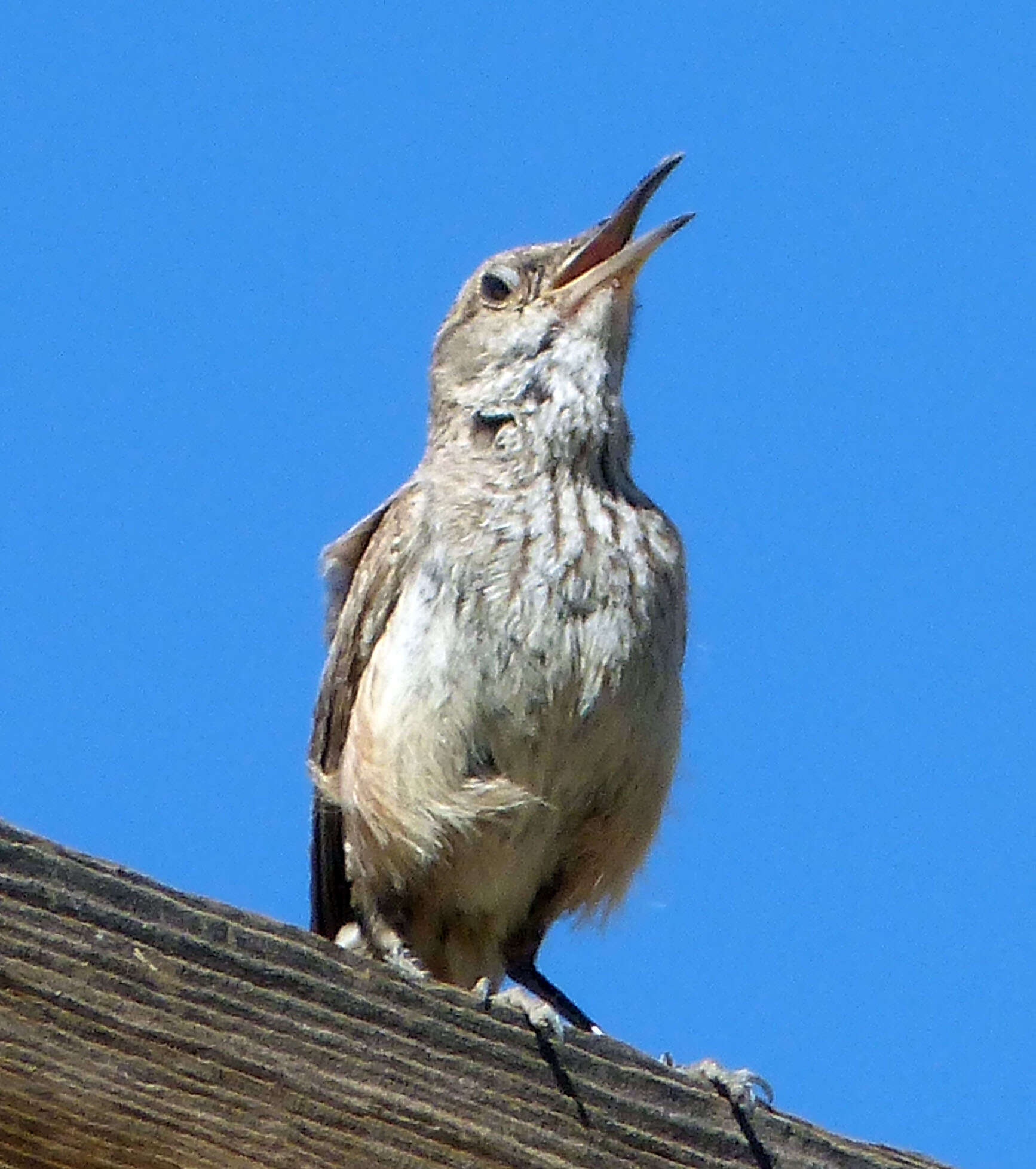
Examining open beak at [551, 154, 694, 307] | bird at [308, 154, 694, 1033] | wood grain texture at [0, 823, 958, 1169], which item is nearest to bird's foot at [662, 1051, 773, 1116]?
wood grain texture at [0, 823, 958, 1169]

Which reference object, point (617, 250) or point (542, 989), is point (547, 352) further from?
point (542, 989)

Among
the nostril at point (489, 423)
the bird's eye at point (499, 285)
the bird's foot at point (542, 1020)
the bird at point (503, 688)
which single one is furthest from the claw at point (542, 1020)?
the bird's eye at point (499, 285)

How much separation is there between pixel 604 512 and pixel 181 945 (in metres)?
3.36

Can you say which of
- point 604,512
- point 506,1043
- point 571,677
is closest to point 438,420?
point 604,512

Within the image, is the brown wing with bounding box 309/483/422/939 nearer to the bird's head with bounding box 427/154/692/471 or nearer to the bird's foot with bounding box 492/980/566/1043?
the bird's head with bounding box 427/154/692/471

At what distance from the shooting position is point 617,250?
660 centimetres

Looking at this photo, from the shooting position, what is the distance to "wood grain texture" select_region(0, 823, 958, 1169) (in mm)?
2449

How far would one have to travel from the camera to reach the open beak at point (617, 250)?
20.5ft

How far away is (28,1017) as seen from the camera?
96.0 inches

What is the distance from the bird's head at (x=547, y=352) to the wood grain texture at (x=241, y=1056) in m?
3.33

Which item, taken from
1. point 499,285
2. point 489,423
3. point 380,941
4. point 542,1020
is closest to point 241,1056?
point 542,1020

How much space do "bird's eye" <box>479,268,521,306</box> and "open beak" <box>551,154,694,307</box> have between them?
153 mm

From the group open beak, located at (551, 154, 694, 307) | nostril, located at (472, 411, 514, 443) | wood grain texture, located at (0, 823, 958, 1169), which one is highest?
open beak, located at (551, 154, 694, 307)

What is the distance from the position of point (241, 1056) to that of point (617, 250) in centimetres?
444
